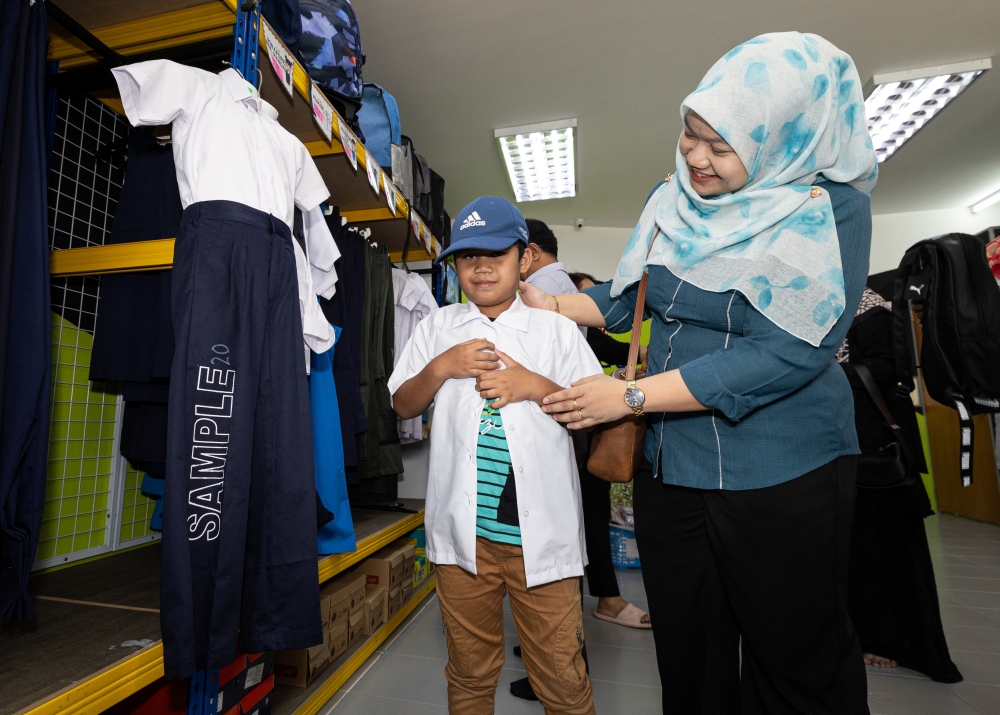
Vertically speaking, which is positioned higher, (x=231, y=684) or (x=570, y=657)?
(x=570, y=657)

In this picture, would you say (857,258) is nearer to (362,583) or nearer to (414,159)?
(362,583)

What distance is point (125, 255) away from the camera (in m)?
1.35

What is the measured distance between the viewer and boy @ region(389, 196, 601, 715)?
130 cm

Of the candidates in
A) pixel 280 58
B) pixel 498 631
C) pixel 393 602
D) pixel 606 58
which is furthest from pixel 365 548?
pixel 606 58

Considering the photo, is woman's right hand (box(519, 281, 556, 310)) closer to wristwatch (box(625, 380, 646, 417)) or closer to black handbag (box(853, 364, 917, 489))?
wristwatch (box(625, 380, 646, 417))

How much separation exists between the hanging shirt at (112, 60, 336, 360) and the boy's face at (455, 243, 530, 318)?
1.59 ft

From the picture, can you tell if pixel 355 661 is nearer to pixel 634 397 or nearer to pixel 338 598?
pixel 338 598

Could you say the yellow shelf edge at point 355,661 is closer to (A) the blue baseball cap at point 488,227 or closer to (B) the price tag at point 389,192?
(A) the blue baseball cap at point 488,227

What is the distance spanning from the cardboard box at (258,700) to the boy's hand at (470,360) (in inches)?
41.7

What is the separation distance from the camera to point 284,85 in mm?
1562

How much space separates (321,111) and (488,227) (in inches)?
32.6

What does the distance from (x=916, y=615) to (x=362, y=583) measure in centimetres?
218

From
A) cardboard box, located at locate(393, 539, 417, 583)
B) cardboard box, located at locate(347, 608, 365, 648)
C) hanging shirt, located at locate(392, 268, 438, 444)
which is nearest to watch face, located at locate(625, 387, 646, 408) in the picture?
cardboard box, located at locate(347, 608, 365, 648)

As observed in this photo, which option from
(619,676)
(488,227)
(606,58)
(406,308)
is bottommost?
(619,676)
